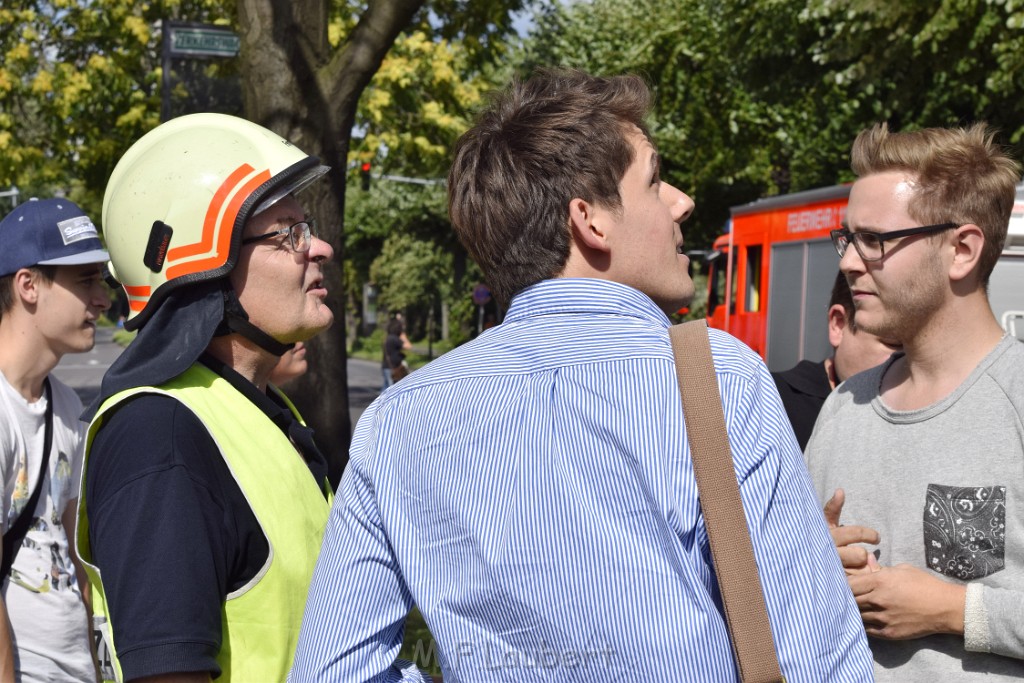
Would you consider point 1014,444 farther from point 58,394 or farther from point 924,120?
point 924,120

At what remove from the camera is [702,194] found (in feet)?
93.7

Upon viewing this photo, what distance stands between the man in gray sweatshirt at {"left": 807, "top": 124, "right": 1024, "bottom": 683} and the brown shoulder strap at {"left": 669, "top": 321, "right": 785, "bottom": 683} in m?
0.89

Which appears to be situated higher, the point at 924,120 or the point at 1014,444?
the point at 924,120

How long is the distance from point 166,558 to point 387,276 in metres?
48.2

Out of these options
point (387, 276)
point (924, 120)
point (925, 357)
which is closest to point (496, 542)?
point (925, 357)

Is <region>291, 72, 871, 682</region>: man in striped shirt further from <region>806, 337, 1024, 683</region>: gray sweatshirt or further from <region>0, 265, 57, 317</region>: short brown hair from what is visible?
<region>0, 265, 57, 317</region>: short brown hair

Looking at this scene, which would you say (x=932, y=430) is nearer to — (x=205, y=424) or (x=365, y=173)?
(x=205, y=424)

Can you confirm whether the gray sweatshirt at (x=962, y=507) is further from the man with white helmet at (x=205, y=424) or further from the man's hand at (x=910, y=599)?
Result: the man with white helmet at (x=205, y=424)

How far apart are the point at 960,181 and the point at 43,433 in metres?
2.35

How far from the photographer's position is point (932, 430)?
2.29 m

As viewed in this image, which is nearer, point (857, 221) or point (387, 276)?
point (857, 221)

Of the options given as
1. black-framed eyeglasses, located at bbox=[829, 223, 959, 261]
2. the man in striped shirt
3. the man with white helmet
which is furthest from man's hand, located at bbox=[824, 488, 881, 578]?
the man with white helmet

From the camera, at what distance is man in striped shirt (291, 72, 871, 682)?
4.45 feet

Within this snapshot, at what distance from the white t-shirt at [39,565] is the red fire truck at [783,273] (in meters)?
10.6
